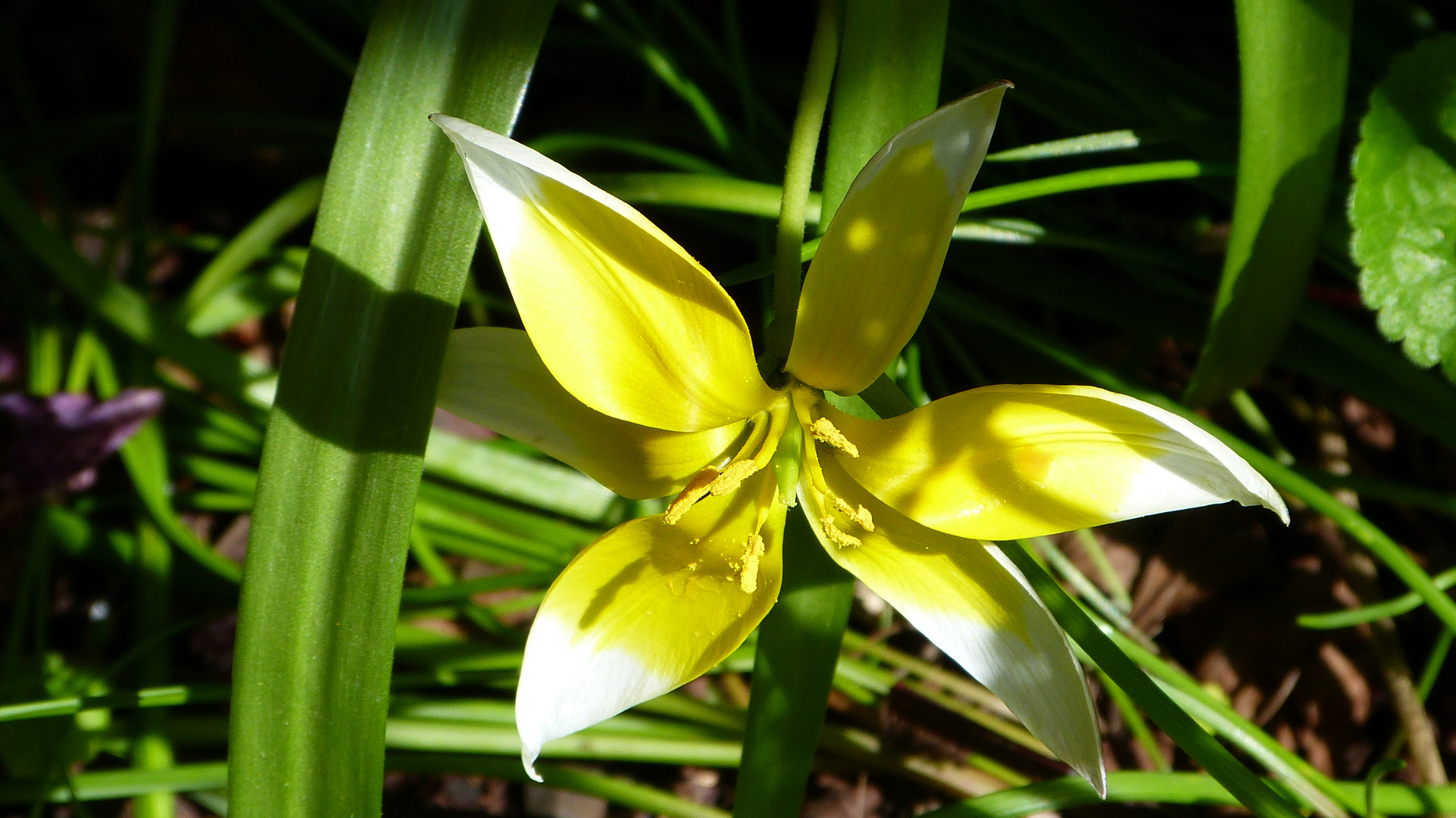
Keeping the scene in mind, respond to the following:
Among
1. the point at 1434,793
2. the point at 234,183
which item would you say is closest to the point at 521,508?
the point at 234,183

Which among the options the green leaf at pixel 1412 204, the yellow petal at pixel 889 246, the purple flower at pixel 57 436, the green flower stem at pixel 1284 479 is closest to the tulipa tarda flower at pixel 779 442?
the yellow petal at pixel 889 246

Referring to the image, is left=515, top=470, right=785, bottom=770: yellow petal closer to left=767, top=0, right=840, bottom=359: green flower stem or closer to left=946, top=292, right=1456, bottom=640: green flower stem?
left=767, top=0, right=840, bottom=359: green flower stem

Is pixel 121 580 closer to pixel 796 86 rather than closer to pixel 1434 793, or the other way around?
pixel 796 86

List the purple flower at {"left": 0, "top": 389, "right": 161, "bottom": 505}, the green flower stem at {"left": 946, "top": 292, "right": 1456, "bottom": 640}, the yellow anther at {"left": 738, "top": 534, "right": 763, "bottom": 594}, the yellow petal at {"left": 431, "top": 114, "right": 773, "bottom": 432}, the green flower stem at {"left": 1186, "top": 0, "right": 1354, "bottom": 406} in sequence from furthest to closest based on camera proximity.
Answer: the purple flower at {"left": 0, "top": 389, "right": 161, "bottom": 505}, the green flower stem at {"left": 946, "top": 292, "right": 1456, "bottom": 640}, the green flower stem at {"left": 1186, "top": 0, "right": 1354, "bottom": 406}, the yellow anther at {"left": 738, "top": 534, "right": 763, "bottom": 594}, the yellow petal at {"left": 431, "top": 114, "right": 773, "bottom": 432}

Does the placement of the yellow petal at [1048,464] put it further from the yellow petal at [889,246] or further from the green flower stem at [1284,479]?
the green flower stem at [1284,479]

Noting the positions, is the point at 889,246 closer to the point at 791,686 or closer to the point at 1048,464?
the point at 1048,464

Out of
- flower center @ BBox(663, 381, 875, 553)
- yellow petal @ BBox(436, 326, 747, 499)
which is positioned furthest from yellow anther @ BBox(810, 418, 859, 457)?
yellow petal @ BBox(436, 326, 747, 499)
